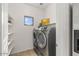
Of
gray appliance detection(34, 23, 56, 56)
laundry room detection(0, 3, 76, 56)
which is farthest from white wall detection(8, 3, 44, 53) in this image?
gray appliance detection(34, 23, 56, 56)

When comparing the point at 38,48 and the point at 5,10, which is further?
the point at 38,48

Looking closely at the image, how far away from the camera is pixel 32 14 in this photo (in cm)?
100

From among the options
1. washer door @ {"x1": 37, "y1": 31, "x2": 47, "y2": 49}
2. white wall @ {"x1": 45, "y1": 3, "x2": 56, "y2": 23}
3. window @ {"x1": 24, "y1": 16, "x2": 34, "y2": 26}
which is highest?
white wall @ {"x1": 45, "y1": 3, "x2": 56, "y2": 23}

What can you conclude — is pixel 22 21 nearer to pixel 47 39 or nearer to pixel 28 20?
pixel 28 20

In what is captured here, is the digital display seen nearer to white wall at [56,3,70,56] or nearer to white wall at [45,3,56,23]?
white wall at [45,3,56,23]

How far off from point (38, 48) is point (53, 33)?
0.26m

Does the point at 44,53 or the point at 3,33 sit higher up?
the point at 3,33

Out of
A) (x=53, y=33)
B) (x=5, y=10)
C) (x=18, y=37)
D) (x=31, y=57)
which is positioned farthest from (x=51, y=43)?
(x=5, y=10)

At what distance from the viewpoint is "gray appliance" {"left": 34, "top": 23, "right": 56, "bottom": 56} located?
1037 mm

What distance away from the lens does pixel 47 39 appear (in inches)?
42.3

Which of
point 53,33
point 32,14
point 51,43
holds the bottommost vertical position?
point 51,43

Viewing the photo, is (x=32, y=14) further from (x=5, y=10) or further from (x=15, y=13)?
(x=5, y=10)

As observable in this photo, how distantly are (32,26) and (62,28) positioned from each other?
1.07 feet

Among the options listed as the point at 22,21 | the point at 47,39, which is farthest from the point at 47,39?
the point at 22,21
